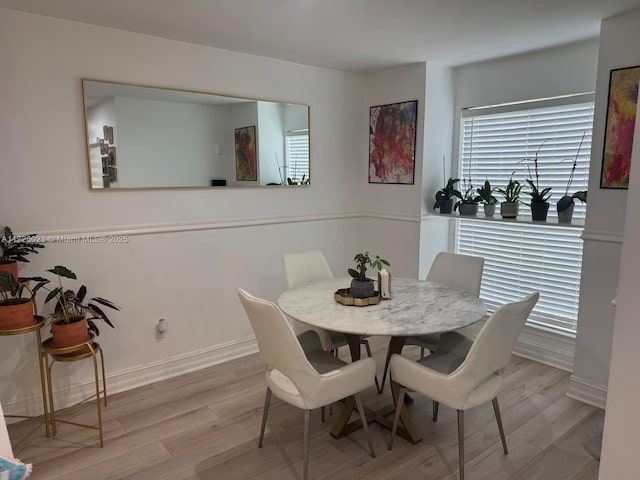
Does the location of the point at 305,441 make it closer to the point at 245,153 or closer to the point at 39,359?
the point at 39,359

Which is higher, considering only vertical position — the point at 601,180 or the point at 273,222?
the point at 601,180

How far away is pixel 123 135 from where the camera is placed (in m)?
3.00

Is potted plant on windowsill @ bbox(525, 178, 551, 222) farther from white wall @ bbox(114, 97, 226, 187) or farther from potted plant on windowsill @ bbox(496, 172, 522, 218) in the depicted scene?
white wall @ bbox(114, 97, 226, 187)

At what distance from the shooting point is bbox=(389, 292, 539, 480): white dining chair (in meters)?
1.99

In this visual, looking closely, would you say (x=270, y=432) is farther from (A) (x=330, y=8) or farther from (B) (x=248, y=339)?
(A) (x=330, y=8)

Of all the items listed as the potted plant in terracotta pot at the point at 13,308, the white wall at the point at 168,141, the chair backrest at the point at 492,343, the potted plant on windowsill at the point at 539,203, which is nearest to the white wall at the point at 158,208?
the white wall at the point at 168,141

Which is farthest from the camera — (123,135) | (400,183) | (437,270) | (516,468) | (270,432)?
(400,183)

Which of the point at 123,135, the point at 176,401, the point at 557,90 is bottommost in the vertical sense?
the point at 176,401

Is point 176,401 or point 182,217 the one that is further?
point 182,217

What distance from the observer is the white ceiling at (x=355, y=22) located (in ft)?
7.96

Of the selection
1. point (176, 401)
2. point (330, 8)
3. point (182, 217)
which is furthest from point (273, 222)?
point (330, 8)

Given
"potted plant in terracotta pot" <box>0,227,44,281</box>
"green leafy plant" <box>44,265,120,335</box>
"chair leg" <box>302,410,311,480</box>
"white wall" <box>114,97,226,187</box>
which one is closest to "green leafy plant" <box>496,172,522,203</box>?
"white wall" <box>114,97,226,187</box>

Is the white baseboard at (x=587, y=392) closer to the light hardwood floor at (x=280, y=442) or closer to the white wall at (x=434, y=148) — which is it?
the light hardwood floor at (x=280, y=442)

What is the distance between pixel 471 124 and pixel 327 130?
1.30 meters
